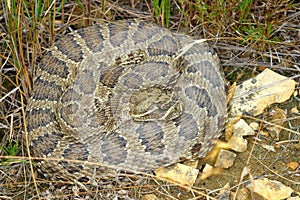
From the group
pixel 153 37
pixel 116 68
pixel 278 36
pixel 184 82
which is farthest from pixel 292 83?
→ pixel 116 68

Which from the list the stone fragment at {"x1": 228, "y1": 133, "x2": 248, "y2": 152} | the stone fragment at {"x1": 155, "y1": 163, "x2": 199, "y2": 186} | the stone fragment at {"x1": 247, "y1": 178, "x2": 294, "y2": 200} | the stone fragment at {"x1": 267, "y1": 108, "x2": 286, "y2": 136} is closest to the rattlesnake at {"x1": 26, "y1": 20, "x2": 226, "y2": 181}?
the stone fragment at {"x1": 155, "y1": 163, "x2": 199, "y2": 186}

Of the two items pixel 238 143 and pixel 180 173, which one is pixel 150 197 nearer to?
pixel 180 173

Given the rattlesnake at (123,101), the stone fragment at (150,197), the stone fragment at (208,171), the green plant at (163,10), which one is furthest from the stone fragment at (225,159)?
the green plant at (163,10)

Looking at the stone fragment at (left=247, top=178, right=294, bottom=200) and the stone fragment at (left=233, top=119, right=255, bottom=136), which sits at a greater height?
the stone fragment at (left=233, top=119, right=255, bottom=136)

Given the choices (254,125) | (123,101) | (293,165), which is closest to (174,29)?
(123,101)

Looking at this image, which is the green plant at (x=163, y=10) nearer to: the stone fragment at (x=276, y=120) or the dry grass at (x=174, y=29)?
the dry grass at (x=174, y=29)

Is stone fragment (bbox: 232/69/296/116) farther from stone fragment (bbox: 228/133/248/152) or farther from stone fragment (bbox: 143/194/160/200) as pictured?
stone fragment (bbox: 143/194/160/200)

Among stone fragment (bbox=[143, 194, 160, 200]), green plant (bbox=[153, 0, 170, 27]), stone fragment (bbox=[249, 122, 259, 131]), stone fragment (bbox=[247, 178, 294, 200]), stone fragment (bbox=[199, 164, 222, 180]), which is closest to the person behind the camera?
stone fragment (bbox=[247, 178, 294, 200])
